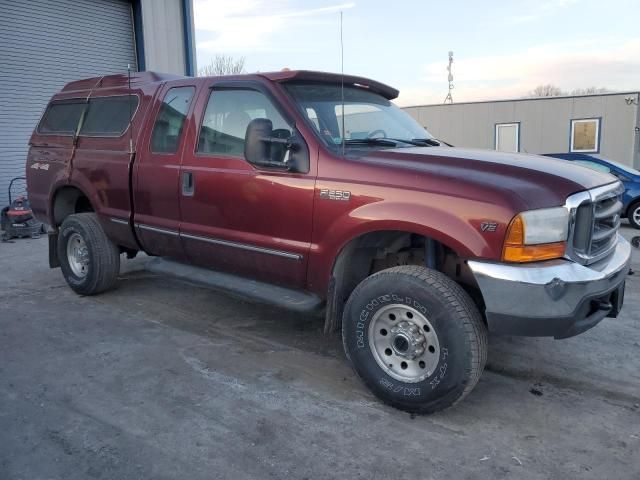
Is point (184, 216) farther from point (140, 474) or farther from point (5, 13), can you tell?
point (5, 13)

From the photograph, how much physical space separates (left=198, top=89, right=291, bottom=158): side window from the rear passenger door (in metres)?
0.25

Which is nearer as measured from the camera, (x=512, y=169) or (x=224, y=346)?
(x=512, y=169)

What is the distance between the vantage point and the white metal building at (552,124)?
759 inches

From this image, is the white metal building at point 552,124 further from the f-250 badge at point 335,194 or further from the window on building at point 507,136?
the f-250 badge at point 335,194

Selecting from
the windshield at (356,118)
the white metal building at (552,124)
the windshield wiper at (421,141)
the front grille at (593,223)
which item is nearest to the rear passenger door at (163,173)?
the windshield at (356,118)

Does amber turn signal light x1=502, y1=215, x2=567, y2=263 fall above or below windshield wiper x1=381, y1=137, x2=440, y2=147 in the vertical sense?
below

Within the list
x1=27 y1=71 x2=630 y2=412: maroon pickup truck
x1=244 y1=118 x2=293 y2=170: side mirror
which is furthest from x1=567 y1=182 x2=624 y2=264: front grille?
x1=244 y1=118 x2=293 y2=170: side mirror

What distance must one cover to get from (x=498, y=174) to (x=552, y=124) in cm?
1924

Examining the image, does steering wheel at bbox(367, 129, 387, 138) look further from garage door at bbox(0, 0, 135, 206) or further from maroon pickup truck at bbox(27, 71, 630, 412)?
garage door at bbox(0, 0, 135, 206)

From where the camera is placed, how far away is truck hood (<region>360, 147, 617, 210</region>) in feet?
9.64

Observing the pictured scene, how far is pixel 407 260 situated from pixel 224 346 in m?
1.62

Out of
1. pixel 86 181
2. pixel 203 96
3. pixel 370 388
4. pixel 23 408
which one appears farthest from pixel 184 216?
pixel 370 388

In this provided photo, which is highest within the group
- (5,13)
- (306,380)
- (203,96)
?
(5,13)

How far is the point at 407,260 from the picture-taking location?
3828 millimetres
